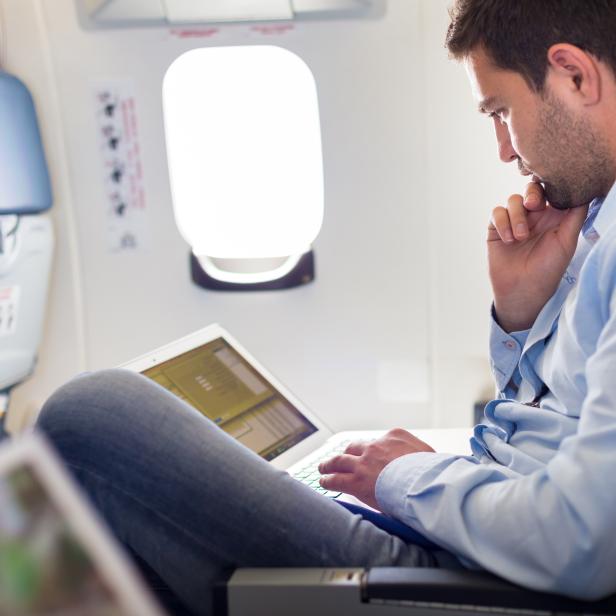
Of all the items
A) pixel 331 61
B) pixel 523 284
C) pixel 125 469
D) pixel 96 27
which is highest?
pixel 96 27

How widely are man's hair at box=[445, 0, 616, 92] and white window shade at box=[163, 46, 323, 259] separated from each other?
1.22m

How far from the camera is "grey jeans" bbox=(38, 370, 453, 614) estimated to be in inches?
46.5

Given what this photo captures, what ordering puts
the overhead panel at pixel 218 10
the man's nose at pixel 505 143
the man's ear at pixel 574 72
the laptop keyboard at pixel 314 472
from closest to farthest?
the man's ear at pixel 574 72 → the man's nose at pixel 505 143 → the laptop keyboard at pixel 314 472 → the overhead panel at pixel 218 10

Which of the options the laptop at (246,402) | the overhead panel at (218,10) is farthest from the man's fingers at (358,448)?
the overhead panel at (218,10)

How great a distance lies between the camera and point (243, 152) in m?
2.75

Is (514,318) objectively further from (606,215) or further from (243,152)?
(243,152)

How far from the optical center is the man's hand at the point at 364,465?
1370 millimetres

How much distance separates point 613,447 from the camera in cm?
100

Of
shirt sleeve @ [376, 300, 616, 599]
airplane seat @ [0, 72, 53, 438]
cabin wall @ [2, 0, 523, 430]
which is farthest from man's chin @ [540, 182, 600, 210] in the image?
airplane seat @ [0, 72, 53, 438]

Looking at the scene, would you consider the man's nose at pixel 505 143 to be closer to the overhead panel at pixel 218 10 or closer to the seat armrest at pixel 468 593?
the seat armrest at pixel 468 593

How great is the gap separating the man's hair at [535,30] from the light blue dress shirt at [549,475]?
0.74 feet

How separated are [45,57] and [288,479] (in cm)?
194

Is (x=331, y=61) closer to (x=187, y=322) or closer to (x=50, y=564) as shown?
(x=187, y=322)

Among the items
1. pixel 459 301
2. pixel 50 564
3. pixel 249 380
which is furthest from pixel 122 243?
pixel 50 564
